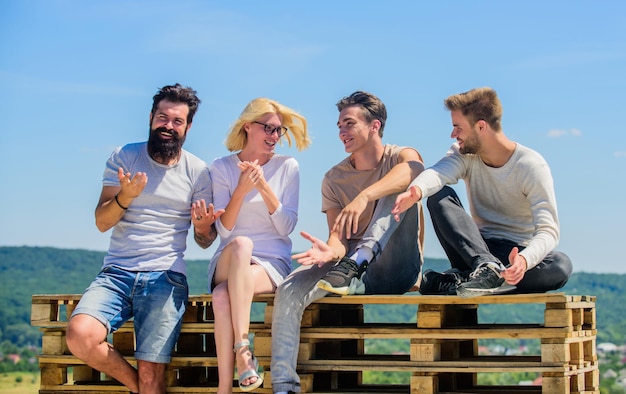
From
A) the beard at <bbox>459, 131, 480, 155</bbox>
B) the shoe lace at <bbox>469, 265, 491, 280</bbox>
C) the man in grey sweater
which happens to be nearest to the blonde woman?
the man in grey sweater

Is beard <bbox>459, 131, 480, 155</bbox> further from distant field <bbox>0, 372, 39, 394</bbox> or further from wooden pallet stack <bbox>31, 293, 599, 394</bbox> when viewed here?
distant field <bbox>0, 372, 39, 394</bbox>

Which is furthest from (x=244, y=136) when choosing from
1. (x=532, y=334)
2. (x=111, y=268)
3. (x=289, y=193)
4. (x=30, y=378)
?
(x=30, y=378)

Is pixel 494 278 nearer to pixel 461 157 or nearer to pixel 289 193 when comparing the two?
pixel 461 157

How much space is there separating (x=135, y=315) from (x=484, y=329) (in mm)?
2299

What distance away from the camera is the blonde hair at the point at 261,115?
6.17 meters

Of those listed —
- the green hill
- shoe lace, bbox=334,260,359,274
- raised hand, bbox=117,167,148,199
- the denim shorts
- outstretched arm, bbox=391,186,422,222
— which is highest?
the green hill

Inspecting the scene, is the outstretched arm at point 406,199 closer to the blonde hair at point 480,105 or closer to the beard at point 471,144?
the beard at point 471,144

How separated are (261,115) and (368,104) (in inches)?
31.4

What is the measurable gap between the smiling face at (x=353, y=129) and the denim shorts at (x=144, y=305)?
1.53 metres

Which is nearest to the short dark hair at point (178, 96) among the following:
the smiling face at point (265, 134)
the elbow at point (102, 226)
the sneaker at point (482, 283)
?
the smiling face at point (265, 134)

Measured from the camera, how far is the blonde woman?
5.48m

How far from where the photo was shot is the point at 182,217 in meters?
6.05

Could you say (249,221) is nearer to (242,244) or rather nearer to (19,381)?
(242,244)

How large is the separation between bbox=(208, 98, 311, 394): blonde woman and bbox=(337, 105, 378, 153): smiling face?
0.29 meters
